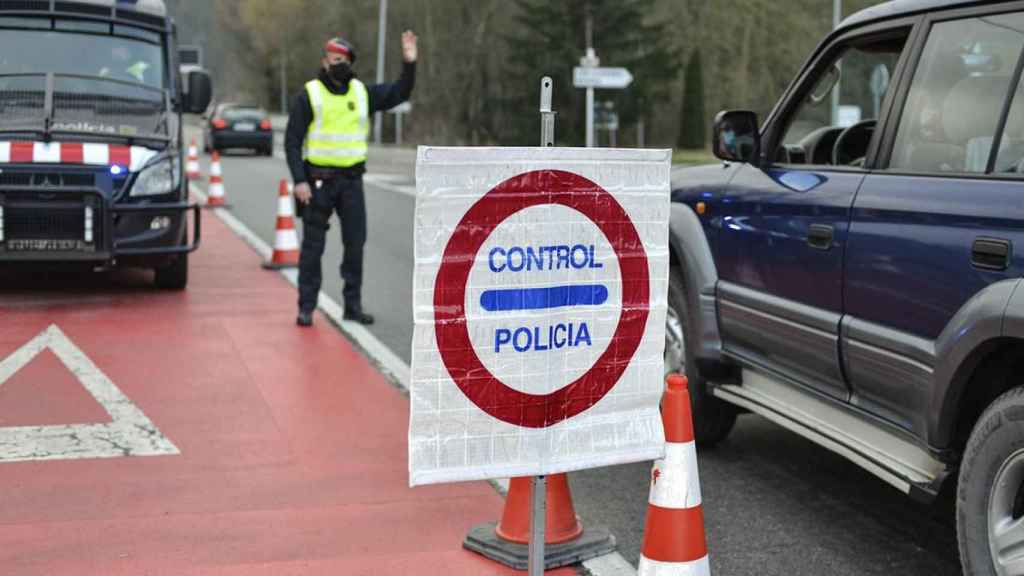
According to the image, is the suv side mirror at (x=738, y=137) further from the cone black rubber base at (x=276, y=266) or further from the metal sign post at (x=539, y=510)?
the cone black rubber base at (x=276, y=266)

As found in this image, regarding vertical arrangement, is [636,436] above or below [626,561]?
above

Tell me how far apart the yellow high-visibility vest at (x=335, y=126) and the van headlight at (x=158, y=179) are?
146cm

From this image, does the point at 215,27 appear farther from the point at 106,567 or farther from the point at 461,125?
the point at 106,567

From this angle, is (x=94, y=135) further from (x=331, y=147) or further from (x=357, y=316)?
(x=357, y=316)

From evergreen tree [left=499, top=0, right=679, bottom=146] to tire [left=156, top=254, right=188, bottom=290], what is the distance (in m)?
40.1

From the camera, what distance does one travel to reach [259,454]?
6.03m

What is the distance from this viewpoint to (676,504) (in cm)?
408

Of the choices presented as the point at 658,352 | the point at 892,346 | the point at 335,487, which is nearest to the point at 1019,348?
the point at 892,346

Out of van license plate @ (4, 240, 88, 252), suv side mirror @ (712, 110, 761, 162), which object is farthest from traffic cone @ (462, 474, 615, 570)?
van license plate @ (4, 240, 88, 252)

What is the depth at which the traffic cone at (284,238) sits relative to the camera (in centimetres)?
1248

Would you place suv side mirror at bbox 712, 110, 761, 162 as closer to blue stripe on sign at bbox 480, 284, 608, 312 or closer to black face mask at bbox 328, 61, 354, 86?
blue stripe on sign at bbox 480, 284, 608, 312

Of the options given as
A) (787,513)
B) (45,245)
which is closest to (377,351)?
(45,245)

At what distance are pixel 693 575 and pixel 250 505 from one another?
1999 mm

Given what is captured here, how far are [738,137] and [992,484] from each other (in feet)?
7.25
